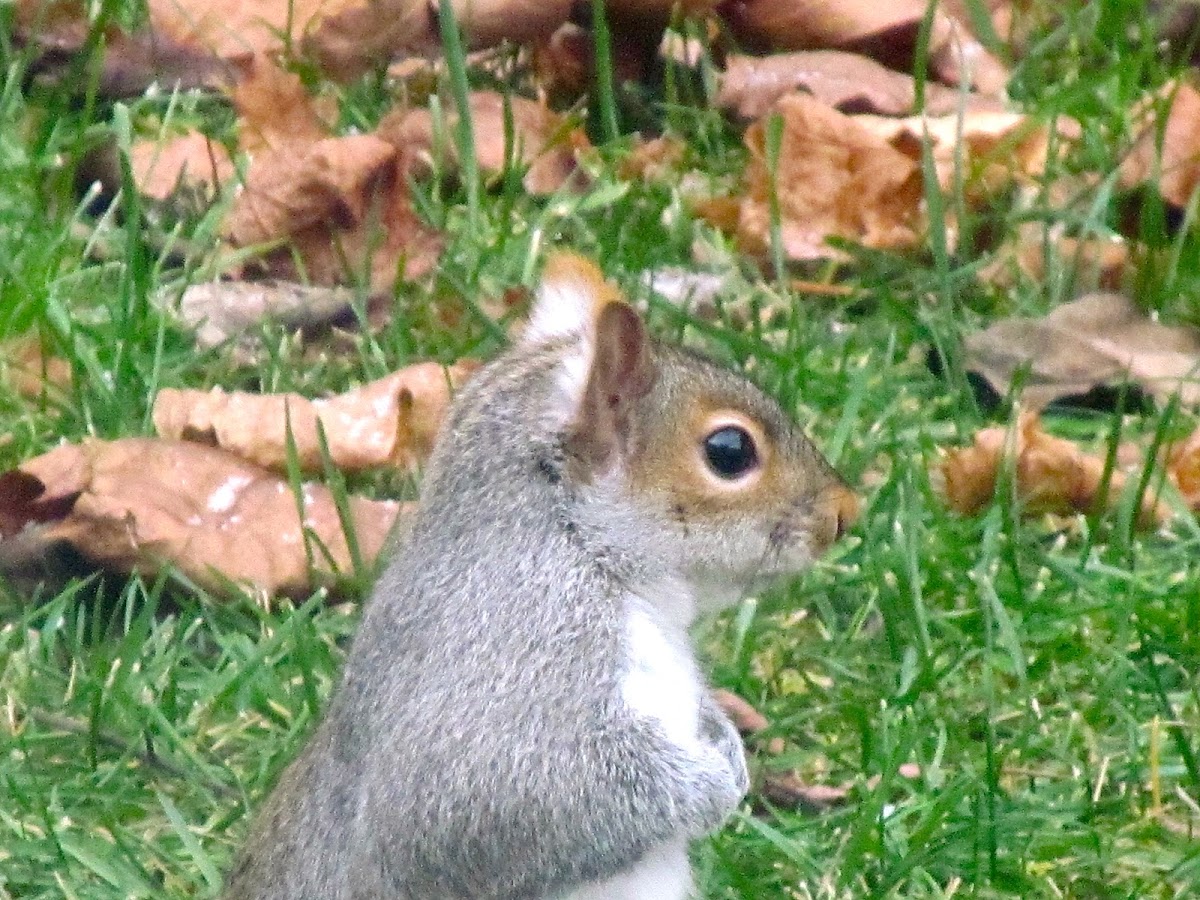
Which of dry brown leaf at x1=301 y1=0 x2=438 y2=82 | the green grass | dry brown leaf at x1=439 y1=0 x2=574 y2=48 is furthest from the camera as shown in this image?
dry brown leaf at x1=301 y1=0 x2=438 y2=82

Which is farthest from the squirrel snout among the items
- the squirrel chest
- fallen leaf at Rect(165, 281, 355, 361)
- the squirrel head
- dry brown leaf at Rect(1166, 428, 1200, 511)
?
fallen leaf at Rect(165, 281, 355, 361)

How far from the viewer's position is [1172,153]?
4.34 meters

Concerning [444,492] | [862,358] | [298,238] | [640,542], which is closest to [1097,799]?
[640,542]

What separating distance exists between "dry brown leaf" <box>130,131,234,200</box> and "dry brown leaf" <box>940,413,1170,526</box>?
59.5 inches

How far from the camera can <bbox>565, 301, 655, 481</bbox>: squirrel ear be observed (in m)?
2.49

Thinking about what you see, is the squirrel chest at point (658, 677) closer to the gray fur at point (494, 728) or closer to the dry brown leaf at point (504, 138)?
the gray fur at point (494, 728)

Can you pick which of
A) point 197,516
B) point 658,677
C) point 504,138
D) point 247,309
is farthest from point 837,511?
point 504,138

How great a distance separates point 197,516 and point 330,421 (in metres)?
0.32

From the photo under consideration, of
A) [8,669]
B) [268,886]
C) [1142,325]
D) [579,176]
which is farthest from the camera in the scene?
[579,176]

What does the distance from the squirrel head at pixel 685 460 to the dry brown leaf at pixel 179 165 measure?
5.73ft

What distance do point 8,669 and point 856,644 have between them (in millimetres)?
1175

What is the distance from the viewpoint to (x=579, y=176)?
4469mm

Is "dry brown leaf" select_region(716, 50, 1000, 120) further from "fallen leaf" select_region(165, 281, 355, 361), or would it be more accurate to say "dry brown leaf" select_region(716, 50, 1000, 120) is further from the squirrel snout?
the squirrel snout

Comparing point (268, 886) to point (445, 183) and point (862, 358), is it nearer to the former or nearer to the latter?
point (862, 358)
